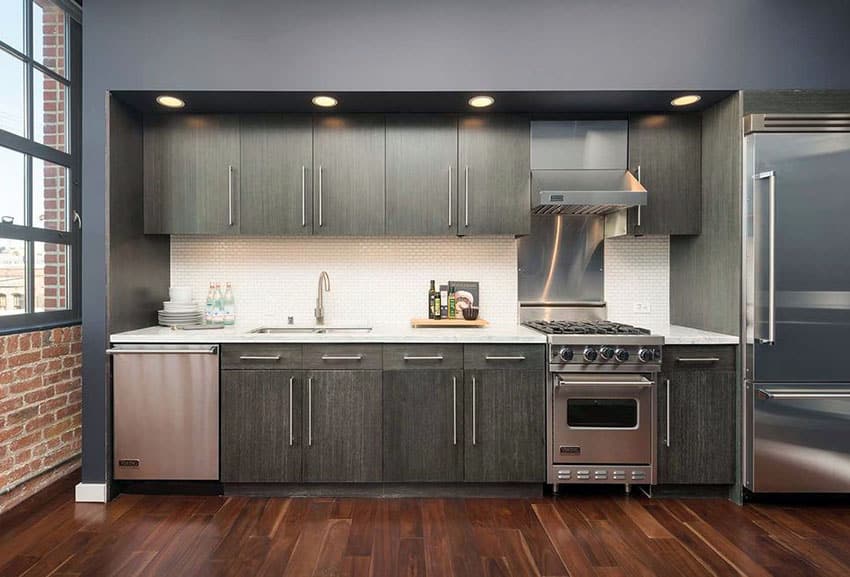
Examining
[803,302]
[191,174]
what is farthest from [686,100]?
[191,174]

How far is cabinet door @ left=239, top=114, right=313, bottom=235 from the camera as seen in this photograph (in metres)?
3.20

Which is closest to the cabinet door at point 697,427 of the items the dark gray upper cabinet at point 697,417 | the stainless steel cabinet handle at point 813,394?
the dark gray upper cabinet at point 697,417

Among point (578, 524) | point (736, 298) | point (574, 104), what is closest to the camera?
point (578, 524)

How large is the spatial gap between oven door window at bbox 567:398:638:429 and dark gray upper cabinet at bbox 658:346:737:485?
0.17 meters

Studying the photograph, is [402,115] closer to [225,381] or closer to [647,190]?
[647,190]

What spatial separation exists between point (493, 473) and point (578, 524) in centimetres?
51

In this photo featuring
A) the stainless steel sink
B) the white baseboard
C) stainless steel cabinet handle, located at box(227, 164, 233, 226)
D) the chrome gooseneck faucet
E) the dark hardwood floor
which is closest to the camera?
the dark hardwood floor

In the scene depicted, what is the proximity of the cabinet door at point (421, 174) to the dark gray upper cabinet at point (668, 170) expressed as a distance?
1160 mm

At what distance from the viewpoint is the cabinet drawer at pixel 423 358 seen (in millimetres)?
2883

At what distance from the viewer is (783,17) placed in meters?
2.85

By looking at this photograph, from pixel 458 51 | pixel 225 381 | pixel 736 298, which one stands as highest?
pixel 458 51

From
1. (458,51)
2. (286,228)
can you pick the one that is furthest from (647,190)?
(286,228)

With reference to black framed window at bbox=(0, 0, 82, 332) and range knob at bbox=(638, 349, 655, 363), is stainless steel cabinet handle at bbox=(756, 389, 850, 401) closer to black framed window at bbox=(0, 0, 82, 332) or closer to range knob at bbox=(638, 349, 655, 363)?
range knob at bbox=(638, 349, 655, 363)

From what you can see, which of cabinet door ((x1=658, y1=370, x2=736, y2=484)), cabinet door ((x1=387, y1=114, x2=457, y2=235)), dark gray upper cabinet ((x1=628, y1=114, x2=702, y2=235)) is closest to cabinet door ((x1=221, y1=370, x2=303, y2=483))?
cabinet door ((x1=387, y1=114, x2=457, y2=235))
